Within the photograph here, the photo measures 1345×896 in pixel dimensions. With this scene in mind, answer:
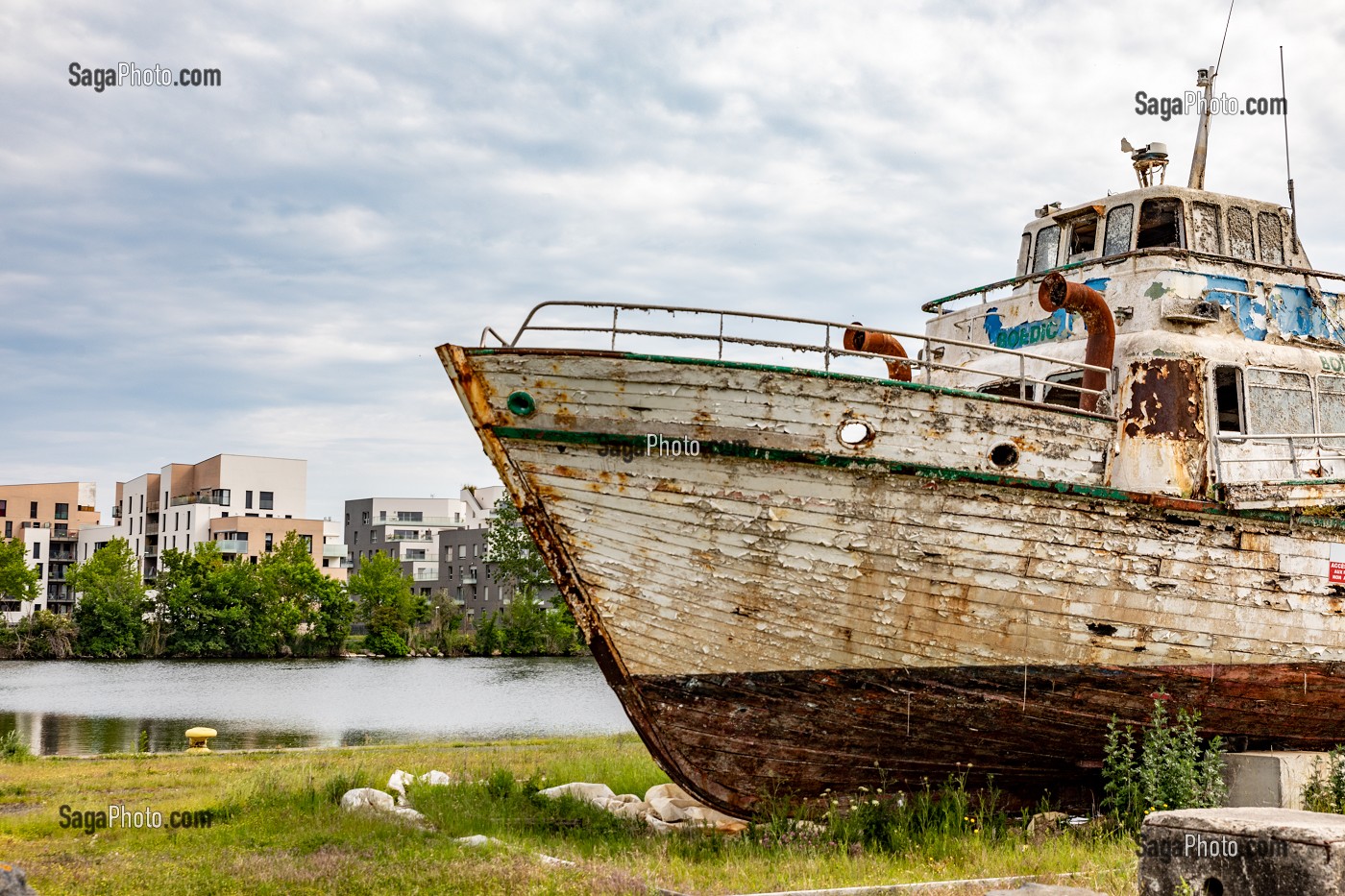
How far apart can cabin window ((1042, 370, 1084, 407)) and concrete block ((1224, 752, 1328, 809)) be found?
349 cm

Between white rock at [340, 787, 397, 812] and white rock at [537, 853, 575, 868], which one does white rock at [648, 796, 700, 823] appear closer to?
white rock at [340, 787, 397, 812]

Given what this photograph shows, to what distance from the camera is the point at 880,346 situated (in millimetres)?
12086

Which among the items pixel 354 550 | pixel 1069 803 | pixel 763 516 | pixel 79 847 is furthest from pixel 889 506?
pixel 354 550

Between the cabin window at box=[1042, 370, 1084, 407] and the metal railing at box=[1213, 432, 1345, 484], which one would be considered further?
the cabin window at box=[1042, 370, 1084, 407]

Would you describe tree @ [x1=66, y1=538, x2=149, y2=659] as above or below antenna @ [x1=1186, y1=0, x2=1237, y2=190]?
below

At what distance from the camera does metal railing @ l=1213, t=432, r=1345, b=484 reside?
35.2 feet

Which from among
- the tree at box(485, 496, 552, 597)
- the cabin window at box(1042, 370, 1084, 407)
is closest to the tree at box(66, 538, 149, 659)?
the tree at box(485, 496, 552, 597)

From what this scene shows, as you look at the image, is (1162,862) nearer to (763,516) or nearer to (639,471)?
(763,516)

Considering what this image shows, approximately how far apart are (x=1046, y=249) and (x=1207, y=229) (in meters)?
1.67

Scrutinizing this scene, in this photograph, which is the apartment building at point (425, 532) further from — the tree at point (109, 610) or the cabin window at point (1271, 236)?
the cabin window at point (1271, 236)

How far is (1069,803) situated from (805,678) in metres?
3.36

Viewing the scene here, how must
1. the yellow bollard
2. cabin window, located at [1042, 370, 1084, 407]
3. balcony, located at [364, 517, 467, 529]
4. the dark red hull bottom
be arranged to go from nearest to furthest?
the dark red hull bottom, cabin window, located at [1042, 370, 1084, 407], the yellow bollard, balcony, located at [364, 517, 467, 529]

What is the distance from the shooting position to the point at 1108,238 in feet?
42.2

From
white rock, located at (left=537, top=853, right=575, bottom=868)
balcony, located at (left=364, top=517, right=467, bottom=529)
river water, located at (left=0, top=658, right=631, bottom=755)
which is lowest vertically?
river water, located at (left=0, top=658, right=631, bottom=755)
